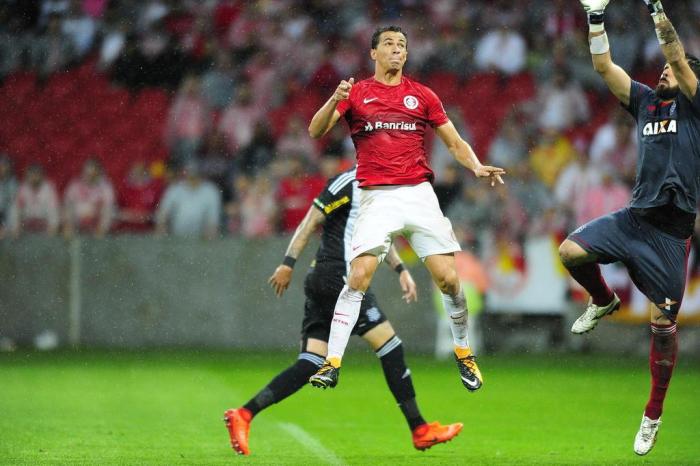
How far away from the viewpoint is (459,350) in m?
8.99

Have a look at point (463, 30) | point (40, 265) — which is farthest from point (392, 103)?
point (463, 30)

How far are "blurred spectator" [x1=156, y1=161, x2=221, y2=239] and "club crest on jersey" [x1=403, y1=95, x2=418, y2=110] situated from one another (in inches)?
359

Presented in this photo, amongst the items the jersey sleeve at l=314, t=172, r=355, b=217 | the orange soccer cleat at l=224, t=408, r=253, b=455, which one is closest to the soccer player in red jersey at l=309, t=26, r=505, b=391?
the jersey sleeve at l=314, t=172, r=355, b=217

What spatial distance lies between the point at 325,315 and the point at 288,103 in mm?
10665

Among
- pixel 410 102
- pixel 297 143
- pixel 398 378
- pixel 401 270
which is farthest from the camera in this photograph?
pixel 297 143

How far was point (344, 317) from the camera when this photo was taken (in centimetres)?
863

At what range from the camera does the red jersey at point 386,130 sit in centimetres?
873

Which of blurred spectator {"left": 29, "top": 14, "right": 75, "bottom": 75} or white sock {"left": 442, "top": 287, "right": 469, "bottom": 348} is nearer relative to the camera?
white sock {"left": 442, "top": 287, "right": 469, "bottom": 348}

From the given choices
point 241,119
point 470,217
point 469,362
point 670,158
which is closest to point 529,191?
point 470,217

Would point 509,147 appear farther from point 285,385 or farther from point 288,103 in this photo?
point 285,385

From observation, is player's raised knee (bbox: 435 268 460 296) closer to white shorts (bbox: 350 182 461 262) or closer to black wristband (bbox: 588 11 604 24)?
white shorts (bbox: 350 182 461 262)

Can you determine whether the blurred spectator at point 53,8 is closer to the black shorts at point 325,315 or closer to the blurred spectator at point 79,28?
the blurred spectator at point 79,28

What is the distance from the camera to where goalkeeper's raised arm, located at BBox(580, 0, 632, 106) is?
8.28m

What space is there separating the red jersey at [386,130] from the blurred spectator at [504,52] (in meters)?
11.1
